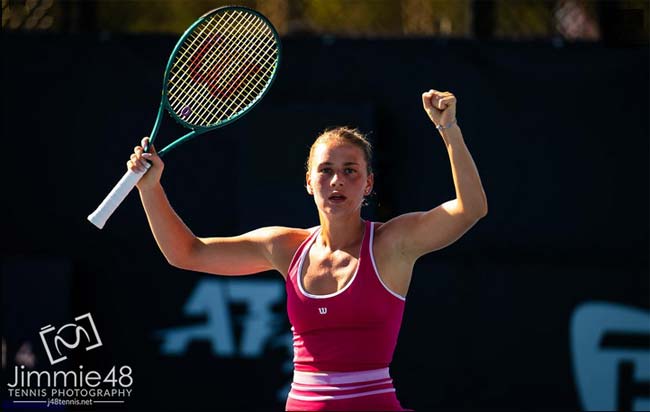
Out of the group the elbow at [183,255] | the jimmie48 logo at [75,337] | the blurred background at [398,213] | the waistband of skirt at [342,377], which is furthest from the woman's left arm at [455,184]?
the jimmie48 logo at [75,337]

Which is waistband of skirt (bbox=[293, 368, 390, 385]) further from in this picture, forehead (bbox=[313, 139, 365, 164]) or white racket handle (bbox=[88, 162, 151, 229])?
white racket handle (bbox=[88, 162, 151, 229])

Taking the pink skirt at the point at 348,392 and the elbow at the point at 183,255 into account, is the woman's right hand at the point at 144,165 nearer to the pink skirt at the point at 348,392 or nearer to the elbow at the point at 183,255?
the elbow at the point at 183,255

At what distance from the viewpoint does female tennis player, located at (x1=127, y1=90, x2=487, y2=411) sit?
12.1 ft

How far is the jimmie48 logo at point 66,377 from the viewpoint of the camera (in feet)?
20.6

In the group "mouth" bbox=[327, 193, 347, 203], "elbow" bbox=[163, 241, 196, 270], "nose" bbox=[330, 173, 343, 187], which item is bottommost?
"elbow" bbox=[163, 241, 196, 270]

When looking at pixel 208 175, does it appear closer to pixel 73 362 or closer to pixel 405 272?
pixel 73 362

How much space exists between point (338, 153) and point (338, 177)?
0.09 meters

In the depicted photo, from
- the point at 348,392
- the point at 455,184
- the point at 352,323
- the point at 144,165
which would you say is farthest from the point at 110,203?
the point at 455,184

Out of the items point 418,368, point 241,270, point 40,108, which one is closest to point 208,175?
point 40,108

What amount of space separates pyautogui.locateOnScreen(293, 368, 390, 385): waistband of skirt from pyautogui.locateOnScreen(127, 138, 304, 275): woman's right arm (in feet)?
1.43

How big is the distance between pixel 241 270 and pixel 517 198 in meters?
2.59

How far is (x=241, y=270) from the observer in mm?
4160

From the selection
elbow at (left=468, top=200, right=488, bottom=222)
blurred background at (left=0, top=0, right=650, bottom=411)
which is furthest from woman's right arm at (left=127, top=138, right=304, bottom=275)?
blurred background at (left=0, top=0, right=650, bottom=411)

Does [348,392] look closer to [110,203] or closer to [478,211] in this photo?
[478,211]
